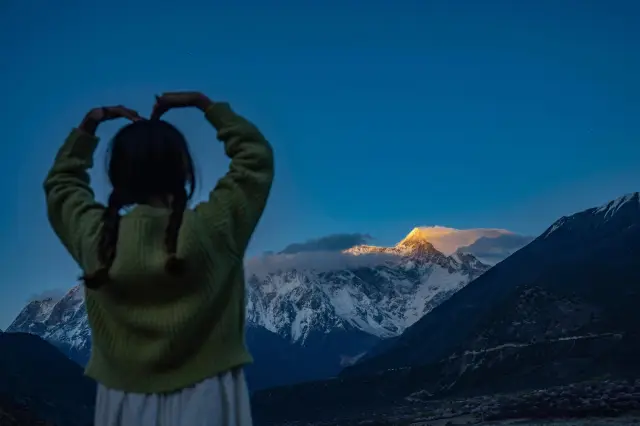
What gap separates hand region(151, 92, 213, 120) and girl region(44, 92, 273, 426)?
0.06 meters

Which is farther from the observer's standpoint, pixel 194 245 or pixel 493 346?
pixel 493 346

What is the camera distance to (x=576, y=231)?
102 meters

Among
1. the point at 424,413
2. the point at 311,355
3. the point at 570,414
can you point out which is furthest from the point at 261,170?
the point at 311,355

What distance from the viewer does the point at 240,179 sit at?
1595mm

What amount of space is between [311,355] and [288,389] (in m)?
118

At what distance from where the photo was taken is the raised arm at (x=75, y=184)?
1.61m

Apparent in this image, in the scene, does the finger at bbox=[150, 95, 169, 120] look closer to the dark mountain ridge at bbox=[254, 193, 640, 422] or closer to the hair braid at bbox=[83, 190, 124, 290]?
the hair braid at bbox=[83, 190, 124, 290]

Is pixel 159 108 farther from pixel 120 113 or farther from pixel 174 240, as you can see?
pixel 174 240

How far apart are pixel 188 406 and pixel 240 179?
0.48m

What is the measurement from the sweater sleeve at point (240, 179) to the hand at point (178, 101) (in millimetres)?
31

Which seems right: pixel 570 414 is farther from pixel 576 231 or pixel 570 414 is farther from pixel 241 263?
pixel 576 231

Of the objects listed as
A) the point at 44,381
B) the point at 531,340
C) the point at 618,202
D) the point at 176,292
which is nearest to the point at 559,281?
the point at 531,340

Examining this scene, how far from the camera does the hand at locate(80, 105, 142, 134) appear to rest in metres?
1.68

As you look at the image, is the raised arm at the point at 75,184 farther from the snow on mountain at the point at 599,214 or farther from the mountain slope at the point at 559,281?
the snow on mountain at the point at 599,214
